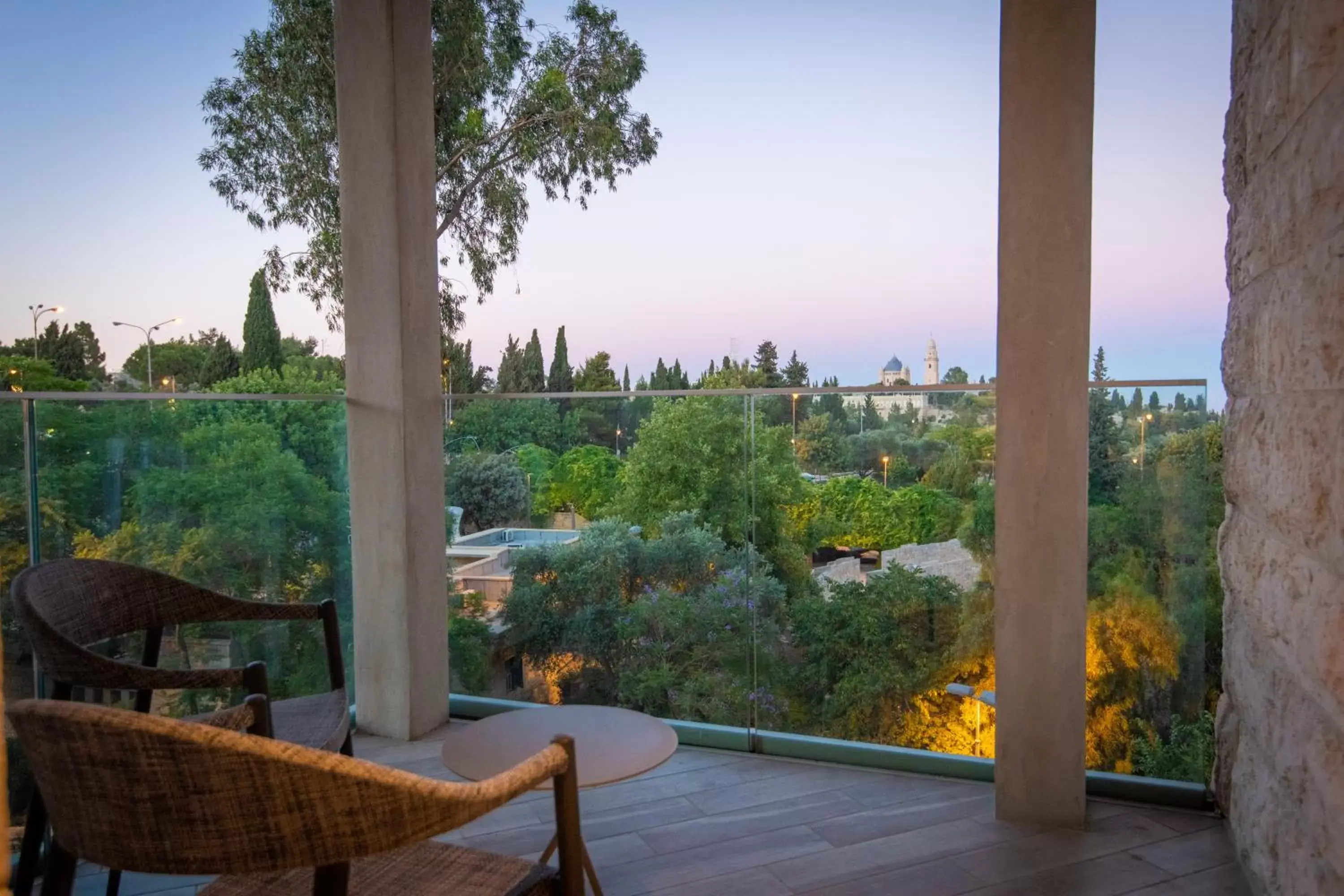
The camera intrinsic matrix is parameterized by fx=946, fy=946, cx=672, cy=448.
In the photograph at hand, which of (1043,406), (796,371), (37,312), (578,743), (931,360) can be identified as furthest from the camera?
(37,312)

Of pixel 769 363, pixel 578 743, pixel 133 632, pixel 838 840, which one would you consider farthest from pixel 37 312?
pixel 838 840

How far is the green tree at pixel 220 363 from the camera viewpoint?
35.3 ft

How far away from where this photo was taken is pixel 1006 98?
103 inches

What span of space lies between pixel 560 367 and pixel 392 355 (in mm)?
6615

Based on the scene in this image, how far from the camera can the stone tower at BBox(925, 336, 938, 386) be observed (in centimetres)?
736

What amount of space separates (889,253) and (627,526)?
4638 mm

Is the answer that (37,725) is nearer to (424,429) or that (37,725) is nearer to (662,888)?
(662,888)

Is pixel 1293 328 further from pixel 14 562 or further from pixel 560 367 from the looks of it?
pixel 560 367

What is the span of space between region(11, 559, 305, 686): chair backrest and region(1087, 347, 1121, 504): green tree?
2.21 m

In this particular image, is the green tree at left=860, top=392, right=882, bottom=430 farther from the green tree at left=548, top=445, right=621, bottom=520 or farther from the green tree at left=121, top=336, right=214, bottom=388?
the green tree at left=121, top=336, right=214, bottom=388

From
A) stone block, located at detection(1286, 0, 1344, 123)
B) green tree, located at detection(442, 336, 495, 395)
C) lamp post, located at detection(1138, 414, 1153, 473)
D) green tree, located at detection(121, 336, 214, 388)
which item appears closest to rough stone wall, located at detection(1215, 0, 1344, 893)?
stone block, located at detection(1286, 0, 1344, 123)

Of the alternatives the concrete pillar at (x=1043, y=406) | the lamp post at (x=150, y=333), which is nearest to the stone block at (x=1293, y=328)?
the concrete pillar at (x=1043, y=406)

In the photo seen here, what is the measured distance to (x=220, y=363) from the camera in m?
10.9

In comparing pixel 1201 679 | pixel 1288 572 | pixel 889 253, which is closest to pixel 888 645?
pixel 1201 679
